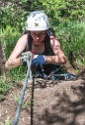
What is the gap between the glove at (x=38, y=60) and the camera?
133 inches

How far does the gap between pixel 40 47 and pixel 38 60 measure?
25cm

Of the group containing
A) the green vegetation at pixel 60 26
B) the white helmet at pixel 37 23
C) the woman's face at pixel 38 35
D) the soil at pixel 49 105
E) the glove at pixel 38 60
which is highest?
the white helmet at pixel 37 23

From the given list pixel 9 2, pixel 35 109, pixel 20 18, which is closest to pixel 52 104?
pixel 35 109

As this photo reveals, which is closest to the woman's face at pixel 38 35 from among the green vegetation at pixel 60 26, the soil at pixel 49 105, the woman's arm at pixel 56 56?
the woman's arm at pixel 56 56

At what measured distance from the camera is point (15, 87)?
3059mm

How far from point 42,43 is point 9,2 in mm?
1645

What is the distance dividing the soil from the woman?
18.7 inches

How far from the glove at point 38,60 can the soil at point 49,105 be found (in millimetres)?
374

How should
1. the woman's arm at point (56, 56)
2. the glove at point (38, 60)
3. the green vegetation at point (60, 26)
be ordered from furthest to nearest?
the green vegetation at point (60, 26)
the woman's arm at point (56, 56)
the glove at point (38, 60)

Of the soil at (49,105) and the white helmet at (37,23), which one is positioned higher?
the white helmet at (37,23)

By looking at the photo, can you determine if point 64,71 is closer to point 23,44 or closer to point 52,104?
point 23,44

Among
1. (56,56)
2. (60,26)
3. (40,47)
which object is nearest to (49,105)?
(56,56)

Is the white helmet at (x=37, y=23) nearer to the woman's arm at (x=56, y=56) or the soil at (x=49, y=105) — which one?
the woman's arm at (x=56, y=56)

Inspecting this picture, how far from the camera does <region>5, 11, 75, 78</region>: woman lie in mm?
3453
